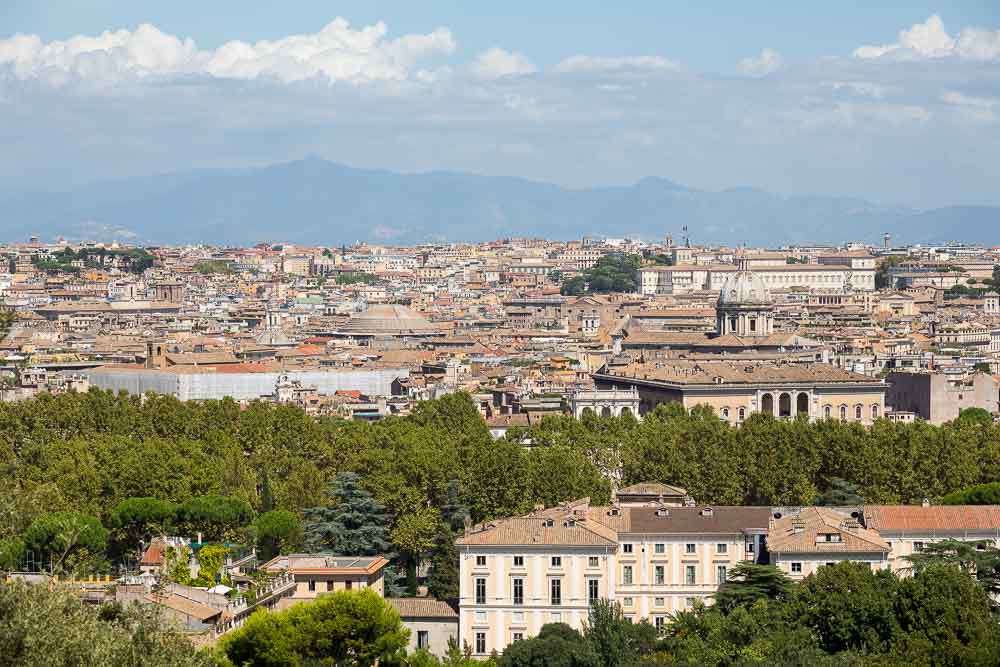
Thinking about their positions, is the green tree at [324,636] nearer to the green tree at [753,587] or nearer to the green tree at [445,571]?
the green tree at [753,587]

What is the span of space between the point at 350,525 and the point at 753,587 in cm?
1232

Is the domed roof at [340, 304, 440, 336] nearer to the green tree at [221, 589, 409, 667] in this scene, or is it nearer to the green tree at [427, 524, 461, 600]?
the green tree at [427, 524, 461, 600]

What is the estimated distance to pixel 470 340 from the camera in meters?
108

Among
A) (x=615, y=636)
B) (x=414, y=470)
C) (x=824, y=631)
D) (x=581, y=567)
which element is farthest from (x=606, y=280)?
(x=615, y=636)

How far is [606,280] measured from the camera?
16775cm

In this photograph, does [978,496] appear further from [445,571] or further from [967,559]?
[445,571]

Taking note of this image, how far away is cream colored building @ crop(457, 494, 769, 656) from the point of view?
121ft

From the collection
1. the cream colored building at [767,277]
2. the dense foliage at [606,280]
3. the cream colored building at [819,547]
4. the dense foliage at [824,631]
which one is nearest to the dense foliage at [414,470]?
the cream colored building at [819,547]

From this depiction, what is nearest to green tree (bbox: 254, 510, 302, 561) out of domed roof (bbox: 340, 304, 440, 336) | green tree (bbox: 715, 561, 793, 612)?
green tree (bbox: 715, 561, 793, 612)

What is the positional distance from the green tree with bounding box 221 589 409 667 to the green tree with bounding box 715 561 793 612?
17.3 ft

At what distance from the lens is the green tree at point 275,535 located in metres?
41.8

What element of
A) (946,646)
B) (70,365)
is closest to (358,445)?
(946,646)

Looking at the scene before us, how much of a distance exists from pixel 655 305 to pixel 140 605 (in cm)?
11271

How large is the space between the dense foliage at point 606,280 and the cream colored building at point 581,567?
127034 mm
